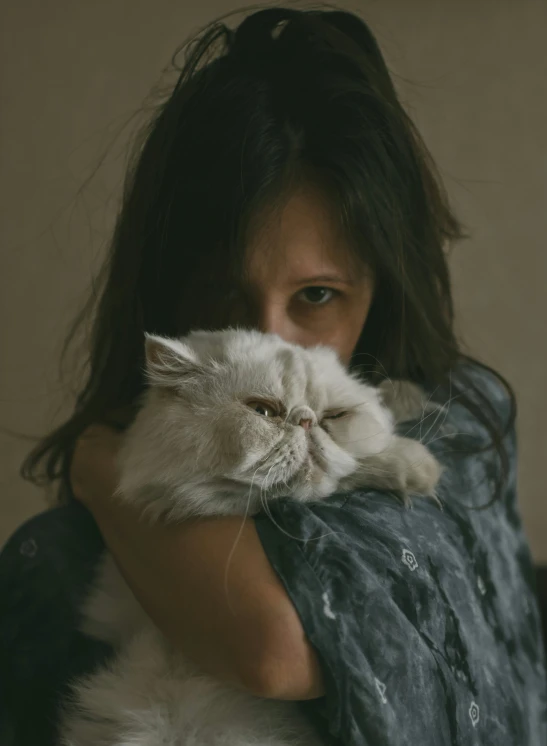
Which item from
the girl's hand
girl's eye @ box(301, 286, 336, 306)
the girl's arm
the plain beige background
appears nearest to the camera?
the girl's arm

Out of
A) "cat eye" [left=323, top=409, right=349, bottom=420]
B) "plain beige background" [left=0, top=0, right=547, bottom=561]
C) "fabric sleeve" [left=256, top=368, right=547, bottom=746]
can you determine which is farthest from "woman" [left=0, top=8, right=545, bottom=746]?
"plain beige background" [left=0, top=0, right=547, bottom=561]

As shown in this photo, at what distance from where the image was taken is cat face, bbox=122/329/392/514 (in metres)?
0.78

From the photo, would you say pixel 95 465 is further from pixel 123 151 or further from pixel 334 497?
pixel 123 151

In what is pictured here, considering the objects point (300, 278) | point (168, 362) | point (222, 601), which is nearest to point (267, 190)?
point (300, 278)

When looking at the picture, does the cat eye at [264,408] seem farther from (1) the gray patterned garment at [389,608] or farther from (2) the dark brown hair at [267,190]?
(2) the dark brown hair at [267,190]

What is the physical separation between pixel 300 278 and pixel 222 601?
471 mm

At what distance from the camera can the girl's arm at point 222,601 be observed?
656 millimetres

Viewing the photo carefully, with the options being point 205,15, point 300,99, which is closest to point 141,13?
point 205,15

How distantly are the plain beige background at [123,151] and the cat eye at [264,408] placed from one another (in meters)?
0.80

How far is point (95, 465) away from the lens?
96 cm

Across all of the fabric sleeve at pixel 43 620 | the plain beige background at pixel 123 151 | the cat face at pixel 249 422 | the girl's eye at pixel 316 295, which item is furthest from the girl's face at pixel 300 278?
the plain beige background at pixel 123 151

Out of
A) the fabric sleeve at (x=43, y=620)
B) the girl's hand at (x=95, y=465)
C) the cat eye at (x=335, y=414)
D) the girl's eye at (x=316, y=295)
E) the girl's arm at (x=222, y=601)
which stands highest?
the girl's eye at (x=316, y=295)

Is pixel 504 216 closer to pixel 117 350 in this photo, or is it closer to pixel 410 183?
pixel 410 183

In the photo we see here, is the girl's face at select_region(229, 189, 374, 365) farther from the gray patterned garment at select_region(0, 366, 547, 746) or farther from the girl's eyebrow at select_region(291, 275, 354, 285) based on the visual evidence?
the gray patterned garment at select_region(0, 366, 547, 746)
